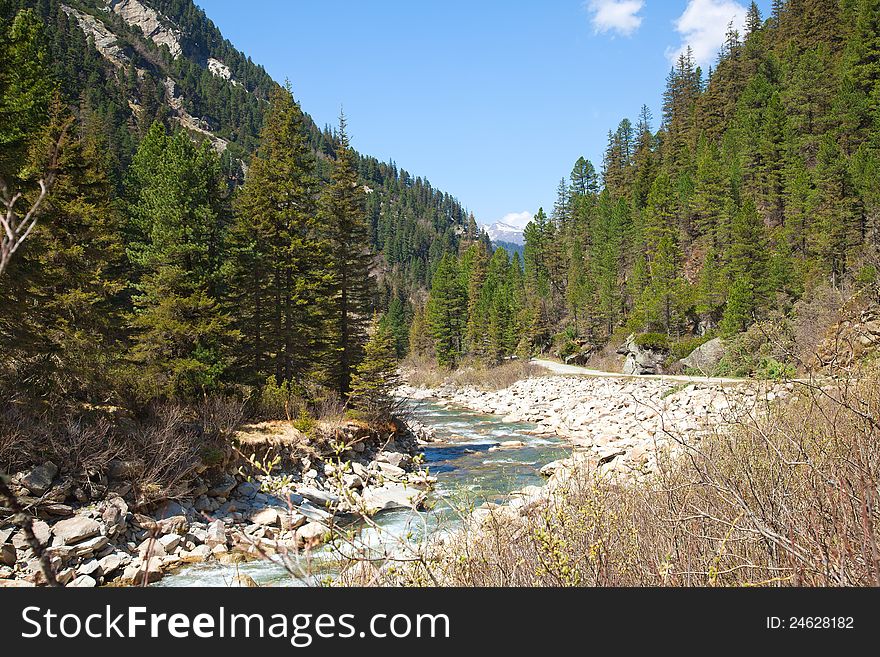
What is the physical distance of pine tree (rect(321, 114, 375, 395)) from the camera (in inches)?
898

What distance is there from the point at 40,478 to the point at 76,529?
1.58m

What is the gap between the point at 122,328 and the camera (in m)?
17.0

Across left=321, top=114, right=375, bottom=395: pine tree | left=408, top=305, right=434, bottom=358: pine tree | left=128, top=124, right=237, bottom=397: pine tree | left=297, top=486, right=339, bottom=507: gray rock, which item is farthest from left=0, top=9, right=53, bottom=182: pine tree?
left=408, top=305, right=434, bottom=358: pine tree

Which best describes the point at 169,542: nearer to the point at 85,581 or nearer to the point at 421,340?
the point at 85,581

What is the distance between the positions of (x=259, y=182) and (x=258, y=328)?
587 centimetres

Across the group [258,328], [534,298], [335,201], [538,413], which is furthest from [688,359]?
[534,298]

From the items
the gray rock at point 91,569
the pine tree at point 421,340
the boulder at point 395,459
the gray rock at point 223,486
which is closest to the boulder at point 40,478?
the gray rock at point 91,569

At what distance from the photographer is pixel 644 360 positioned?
38375 mm

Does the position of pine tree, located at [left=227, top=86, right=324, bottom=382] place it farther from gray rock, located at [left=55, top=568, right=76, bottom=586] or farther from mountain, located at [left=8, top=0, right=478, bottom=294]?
mountain, located at [left=8, top=0, right=478, bottom=294]

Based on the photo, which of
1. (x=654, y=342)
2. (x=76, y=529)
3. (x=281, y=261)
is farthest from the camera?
(x=654, y=342)

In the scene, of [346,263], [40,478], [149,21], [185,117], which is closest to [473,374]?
[346,263]

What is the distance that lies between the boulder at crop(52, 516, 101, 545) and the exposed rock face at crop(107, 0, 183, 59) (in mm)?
189798

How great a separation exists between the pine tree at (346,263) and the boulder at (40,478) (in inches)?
476

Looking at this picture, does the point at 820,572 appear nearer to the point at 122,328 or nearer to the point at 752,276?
the point at 122,328
